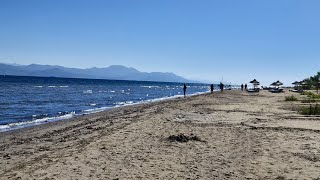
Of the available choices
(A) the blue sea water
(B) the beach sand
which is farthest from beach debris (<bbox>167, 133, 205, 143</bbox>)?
(A) the blue sea water

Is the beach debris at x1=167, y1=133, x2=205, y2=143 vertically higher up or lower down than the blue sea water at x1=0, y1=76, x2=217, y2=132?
higher up

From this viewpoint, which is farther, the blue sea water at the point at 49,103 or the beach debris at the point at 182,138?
the blue sea water at the point at 49,103

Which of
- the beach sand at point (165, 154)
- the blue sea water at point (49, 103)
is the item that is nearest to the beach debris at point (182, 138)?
the beach sand at point (165, 154)

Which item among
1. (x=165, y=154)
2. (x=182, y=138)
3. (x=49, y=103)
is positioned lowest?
(x=49, y=103)

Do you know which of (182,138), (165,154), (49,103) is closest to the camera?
(165,154)

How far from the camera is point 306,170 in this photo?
8797mm

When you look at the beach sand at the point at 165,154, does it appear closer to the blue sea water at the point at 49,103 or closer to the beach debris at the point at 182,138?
the beach debris at the point at 182,138

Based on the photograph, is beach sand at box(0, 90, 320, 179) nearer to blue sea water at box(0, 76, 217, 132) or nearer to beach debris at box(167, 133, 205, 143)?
beach debris at box(167, 133, 205, 143)

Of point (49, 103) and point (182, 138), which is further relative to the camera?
point (49, 103)

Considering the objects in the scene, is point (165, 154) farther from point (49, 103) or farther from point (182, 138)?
point (49, 103)

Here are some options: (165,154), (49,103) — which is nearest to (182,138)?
(165,154)

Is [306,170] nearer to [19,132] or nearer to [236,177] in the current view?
[236,177]

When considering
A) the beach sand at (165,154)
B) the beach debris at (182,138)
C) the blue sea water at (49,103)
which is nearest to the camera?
the beach sand at (165,154)

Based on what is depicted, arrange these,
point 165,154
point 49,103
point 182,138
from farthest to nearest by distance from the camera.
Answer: point 49,103 < point 182,138 < point 165,154
